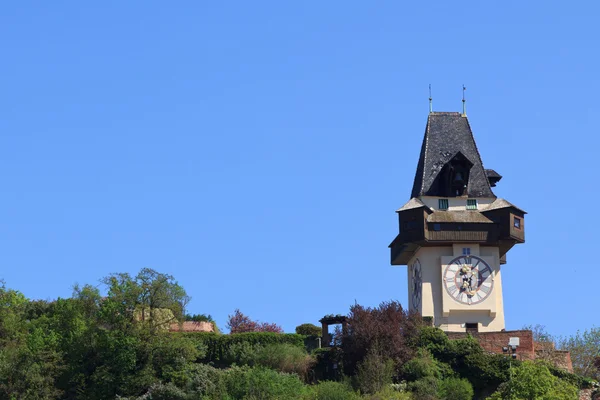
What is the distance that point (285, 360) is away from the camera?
201 ft

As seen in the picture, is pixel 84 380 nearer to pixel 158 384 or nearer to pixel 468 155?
pixel 158 384

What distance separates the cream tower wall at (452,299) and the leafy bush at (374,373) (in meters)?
7.71

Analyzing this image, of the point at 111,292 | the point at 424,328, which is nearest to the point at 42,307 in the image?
the point at 111,292

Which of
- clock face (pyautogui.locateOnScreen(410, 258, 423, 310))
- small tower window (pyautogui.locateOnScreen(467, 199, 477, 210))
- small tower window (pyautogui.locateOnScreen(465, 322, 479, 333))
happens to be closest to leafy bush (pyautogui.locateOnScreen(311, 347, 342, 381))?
clock face (pyautogui.locateOnScreen(410, 258, 423, 310))

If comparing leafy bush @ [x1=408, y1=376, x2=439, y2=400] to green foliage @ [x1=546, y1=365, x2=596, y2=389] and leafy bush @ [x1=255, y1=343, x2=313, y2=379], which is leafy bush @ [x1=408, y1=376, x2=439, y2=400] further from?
green foliage @ [x1=546, y1=365, x2=596, y2=389]

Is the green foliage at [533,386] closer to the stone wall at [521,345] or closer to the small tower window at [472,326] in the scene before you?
the stone wall at [521,345]

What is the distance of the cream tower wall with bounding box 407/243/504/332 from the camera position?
6675cm

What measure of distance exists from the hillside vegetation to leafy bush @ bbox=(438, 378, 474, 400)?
0.04 metres

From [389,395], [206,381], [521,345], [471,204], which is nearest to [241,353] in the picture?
[206,381]

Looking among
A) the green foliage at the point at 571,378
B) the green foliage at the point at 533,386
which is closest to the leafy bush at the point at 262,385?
the green foliage at the point at 533,386

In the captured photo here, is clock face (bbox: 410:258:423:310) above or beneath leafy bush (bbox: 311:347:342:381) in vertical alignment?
above

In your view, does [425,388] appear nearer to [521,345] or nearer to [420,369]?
[420,369]

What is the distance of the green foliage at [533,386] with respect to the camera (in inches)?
2185

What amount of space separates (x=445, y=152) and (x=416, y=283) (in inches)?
281
